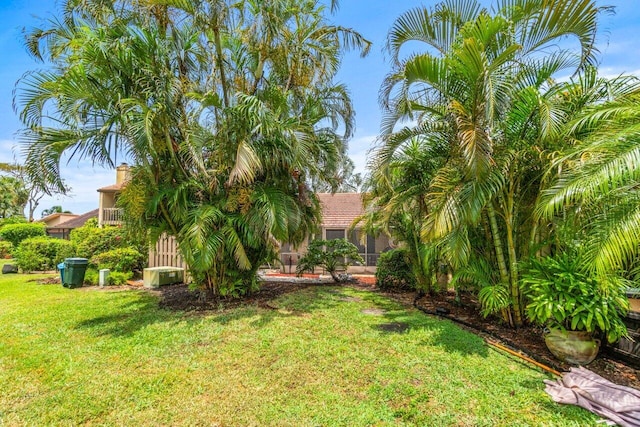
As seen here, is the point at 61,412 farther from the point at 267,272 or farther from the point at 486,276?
the point at 267,272

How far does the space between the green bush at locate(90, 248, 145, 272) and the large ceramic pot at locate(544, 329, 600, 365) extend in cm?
1321

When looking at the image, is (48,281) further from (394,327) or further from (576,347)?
(576,347)

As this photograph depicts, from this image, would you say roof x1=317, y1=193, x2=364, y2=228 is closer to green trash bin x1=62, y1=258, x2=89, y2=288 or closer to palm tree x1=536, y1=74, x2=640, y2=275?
green trash bin x1=62, y1=258, x2=89, y2=288

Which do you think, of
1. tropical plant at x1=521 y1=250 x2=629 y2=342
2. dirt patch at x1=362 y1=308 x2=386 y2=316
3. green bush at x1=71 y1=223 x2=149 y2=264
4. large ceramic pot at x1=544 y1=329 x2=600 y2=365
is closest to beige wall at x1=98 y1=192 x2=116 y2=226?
green bush at x1=71 y1=223 x2=149 y2=264

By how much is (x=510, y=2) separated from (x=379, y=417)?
636 cm

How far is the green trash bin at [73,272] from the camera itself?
1002 centimetres

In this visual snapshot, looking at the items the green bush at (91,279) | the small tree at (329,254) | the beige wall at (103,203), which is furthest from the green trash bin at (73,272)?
the beige wall at (103,203)

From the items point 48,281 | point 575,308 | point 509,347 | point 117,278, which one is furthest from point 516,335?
point 48,281

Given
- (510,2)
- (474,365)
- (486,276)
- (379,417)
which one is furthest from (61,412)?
(510,2)

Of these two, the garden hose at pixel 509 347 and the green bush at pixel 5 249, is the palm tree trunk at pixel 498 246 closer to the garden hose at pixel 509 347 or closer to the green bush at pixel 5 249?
the garden hose at pixel 509 347

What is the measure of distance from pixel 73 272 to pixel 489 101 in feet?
41.0

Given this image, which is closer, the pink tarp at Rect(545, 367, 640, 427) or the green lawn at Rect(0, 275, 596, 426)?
the pink tarp at Rect(545, 367, 640, 427)

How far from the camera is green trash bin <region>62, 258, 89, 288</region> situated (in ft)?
32.9

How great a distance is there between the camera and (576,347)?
4.27 m
